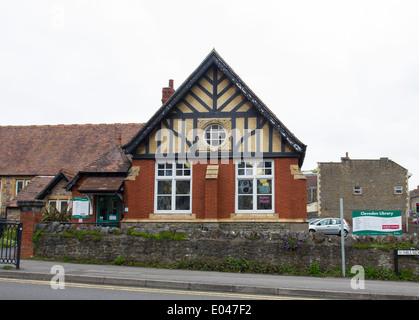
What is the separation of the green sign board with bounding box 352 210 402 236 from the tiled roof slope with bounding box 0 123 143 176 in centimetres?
1678

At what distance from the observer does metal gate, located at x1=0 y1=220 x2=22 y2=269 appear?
1204cm

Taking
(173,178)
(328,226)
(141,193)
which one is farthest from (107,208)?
(328,226)

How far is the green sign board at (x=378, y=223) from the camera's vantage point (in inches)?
553

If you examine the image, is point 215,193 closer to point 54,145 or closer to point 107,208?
point 107,208

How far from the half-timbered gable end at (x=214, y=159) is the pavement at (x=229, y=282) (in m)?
5.70

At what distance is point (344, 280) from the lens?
1235 centimetres

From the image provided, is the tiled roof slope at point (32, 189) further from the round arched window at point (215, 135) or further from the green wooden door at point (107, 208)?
the round arched window at point (215, 135)

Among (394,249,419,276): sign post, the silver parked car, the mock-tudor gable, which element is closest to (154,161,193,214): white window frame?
the mock-tudor gable

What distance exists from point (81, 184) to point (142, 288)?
12.0m

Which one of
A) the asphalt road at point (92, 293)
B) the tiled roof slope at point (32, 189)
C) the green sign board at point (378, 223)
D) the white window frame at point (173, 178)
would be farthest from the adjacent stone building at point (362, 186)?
the asphalt road at point (92, 293)

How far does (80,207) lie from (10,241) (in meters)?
7.52

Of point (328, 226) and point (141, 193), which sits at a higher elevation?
point (141, 193)

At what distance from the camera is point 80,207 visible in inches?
788
